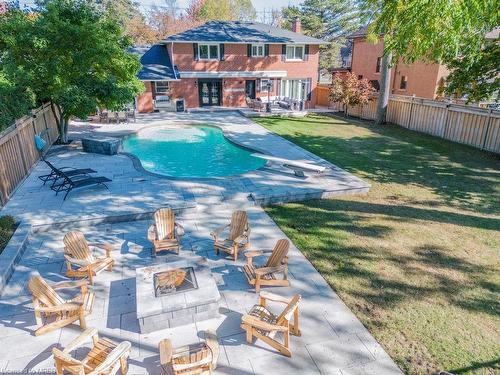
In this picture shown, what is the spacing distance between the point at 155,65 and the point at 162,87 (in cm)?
205

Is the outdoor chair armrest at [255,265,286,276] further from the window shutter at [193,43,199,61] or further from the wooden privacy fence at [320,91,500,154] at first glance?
the window shutter at [193,43,199,61]

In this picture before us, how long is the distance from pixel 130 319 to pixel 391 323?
4268 mm

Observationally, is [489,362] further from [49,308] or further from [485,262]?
[49,308]

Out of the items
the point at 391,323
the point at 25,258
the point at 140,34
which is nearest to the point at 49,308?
the point at 25,258

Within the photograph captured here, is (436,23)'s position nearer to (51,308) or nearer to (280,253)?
(280,253)

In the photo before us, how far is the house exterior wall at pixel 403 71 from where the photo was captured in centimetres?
2378

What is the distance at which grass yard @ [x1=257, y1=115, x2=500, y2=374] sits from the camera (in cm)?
522

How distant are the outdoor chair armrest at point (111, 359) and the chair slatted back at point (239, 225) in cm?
353

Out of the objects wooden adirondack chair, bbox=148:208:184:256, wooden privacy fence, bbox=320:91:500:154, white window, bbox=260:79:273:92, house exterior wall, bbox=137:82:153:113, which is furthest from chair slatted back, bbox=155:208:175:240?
white window, bbox=260:79:273:92

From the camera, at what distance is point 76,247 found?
6.61 m

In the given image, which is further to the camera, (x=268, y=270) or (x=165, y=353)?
(x=268, y=270)

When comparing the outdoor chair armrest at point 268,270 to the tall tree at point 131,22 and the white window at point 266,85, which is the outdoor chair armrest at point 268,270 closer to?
the white window at point 266,85

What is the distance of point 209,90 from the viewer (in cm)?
2891

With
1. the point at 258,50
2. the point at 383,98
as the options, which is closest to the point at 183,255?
the point at 383,98
